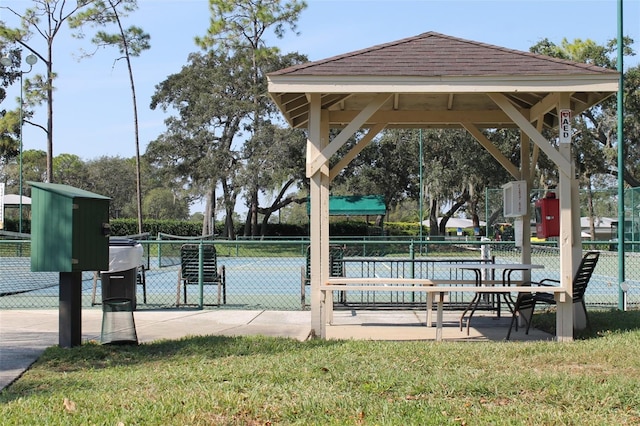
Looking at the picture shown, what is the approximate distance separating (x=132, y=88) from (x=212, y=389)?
33150 millimetres

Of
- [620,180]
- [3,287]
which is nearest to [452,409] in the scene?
[620,180]

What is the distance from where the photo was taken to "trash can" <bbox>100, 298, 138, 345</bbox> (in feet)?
27.6

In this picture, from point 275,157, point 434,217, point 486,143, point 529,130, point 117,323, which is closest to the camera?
point 117,323

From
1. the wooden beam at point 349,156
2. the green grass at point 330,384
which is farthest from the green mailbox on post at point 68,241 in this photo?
the wooden beam at point 349,156

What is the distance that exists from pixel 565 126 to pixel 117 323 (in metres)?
6.04

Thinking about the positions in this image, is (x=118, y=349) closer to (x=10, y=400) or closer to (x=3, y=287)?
(x=10, y=400)

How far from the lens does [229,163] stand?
4203 centimetres

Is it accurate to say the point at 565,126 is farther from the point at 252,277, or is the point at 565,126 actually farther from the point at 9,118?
the point at 9,118

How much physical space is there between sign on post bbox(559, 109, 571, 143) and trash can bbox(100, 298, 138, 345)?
5.77 m

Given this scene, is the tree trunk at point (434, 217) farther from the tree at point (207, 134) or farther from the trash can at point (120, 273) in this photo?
the trash can at point (120, 273)

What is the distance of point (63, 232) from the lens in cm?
798

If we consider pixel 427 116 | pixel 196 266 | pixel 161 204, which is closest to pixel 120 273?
pixel 196 266

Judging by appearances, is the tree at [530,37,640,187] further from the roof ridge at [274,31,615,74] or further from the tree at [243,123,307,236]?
the roof ridge at [274,31,615,74]

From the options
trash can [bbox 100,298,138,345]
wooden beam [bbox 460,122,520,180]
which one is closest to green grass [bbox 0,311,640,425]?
trash can [bbox 100,298,138,345]
